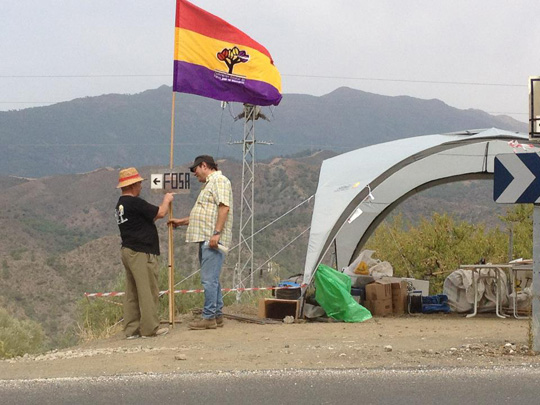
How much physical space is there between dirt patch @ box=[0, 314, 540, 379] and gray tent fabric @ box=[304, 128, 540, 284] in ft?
6.44

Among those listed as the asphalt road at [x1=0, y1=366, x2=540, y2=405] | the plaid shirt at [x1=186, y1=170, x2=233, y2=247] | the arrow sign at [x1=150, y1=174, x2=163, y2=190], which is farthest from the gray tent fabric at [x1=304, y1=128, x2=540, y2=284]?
the asphalt road at [x1=0, y1=366, x2=540, y2=405]

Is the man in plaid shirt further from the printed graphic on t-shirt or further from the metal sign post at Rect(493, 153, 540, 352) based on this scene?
the metal sign post at Rect(493, 153, 540, 352)

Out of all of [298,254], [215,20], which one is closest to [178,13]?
[215,20]

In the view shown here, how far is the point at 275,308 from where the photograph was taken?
12.3 meters

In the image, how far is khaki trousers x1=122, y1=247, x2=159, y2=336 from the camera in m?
9.62

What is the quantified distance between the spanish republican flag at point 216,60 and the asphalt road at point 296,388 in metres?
5.01

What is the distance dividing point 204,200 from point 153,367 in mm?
3038

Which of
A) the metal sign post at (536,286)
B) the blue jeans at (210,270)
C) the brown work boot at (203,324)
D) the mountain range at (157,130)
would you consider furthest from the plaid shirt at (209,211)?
the mountain range at (157,130)

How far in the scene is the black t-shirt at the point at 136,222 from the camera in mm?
9547

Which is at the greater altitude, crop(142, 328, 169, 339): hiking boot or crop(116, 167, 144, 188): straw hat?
crop(116, 167, 144, 188): straw hat

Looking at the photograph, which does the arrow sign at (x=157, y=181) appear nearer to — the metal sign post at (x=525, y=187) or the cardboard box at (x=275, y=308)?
the cardboard box at (x=275, y=308)

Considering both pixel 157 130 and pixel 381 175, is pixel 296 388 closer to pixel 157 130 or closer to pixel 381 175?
pixel 381 175

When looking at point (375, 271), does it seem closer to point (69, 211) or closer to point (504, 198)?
point (504, 198)

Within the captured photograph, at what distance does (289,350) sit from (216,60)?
4314 mm
